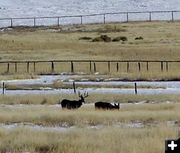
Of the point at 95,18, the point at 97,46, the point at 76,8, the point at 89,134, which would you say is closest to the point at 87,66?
the point at 97,46

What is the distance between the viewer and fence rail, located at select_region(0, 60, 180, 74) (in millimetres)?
42812

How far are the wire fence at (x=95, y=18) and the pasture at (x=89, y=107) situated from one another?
1964 centimetres

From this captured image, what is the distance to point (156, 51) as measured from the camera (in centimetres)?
5316

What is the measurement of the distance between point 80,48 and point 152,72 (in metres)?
19.1

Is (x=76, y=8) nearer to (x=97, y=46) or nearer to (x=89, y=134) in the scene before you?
(x=97, y=46)

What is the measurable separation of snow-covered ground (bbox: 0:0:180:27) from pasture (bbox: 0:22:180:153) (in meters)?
22.3

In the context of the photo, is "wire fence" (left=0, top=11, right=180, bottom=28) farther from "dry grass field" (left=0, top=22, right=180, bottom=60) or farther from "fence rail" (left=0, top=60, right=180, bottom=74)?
"fence rail" (left=0, top=60, right=180, bottom=74)

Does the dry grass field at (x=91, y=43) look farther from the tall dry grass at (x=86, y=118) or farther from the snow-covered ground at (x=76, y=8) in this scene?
the tall dry grass at (x=86, y=118)

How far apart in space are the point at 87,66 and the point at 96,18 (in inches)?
1920

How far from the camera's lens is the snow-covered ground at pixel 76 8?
304 ft

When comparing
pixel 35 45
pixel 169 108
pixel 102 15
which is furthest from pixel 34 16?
pixel 169 108

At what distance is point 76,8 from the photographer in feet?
329

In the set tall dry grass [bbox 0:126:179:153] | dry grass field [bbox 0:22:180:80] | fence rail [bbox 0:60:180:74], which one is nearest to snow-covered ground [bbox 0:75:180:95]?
dry grass field [bbox 0:22:180:80]

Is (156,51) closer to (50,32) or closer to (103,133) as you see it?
(50,32)
